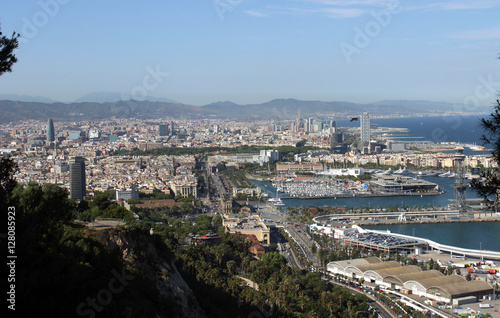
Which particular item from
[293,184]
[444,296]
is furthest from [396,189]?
[444,296]

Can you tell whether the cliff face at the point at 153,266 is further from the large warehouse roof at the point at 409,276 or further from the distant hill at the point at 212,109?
the distant hill at the point at 212,109

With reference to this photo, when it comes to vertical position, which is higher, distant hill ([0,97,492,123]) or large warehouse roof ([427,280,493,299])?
distant hill ([0,97,492,123])

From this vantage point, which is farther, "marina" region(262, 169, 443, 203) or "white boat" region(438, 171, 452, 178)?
"white boat" region(438, 171, 452, 178)

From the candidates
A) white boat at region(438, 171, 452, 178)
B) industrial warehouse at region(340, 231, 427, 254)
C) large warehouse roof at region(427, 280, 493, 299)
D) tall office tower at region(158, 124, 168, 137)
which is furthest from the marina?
tall office tower at region(158, 124, 168, 137)

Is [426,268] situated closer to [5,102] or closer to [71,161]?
[71,161]

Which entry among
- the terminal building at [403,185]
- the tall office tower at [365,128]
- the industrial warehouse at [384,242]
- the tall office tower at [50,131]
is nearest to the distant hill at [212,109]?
the tall office tower at [50,131]

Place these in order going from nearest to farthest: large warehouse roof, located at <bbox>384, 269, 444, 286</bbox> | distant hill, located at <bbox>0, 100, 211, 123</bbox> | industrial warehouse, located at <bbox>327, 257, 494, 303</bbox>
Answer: industrial warehouse, located at <bbox>327, 257, 494, 303</bbox> < large warehouse roof, located at <bbox>384, 269, 444, 286</bbox> < distant hill, located at <bbox>0, 100, 211, 123</bbox>

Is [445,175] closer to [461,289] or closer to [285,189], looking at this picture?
[285,189]

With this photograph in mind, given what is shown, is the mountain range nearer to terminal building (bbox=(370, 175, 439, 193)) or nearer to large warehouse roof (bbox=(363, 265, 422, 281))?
terminal building (bbox=(370, 175, 439, 193))
